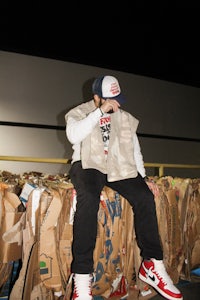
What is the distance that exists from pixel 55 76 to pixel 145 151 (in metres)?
1.60

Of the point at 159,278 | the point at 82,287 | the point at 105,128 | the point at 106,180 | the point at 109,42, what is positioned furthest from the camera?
the point at 109,42

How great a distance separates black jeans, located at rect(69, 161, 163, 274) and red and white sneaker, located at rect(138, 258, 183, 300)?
0.12 feet

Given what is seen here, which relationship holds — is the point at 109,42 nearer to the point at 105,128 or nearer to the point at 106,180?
the point at 105,128

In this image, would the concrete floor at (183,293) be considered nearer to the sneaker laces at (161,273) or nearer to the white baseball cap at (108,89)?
the sneaker laces at (161,273)

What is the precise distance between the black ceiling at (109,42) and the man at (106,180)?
4.92ft

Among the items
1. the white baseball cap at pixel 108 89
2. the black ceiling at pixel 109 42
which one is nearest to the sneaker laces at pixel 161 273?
the white baseball cap at pixel 108 89

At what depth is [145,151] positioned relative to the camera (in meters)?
3.27

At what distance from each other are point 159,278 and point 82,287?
0.35 m

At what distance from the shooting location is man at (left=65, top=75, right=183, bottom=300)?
92 centimetres

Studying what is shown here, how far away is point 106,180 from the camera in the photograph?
1162 mm

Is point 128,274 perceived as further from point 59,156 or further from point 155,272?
point 59,156

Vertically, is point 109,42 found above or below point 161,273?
above

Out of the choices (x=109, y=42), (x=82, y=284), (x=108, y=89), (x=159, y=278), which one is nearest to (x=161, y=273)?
(x=159, y=278)

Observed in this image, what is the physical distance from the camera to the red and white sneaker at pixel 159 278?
3.14ft
